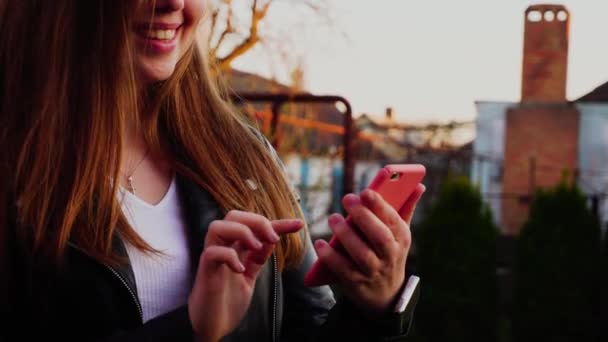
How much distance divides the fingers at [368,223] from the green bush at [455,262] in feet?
21.8

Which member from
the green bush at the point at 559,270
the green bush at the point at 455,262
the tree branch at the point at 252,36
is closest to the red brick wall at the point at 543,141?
the green bush at the point at 559,270

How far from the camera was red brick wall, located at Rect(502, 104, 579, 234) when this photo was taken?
766 inches

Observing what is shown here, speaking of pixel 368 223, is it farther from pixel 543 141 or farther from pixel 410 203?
pixel 543 141

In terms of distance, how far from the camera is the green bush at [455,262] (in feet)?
26.0

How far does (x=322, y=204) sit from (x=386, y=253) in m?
9.76

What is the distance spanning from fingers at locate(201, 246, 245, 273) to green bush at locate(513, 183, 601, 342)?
7071 millimetres

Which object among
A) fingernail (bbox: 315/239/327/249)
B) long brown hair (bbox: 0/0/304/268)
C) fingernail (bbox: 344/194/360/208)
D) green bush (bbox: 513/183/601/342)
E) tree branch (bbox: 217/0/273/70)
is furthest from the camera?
green bush (bbox: 513/183/601/342)

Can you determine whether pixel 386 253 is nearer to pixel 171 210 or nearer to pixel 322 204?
pixel 171 210

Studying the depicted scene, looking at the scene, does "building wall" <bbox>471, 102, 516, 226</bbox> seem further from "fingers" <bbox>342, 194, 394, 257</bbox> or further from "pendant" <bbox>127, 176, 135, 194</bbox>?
"fingers" <bbox>342, 194, 394, 257</bbox>

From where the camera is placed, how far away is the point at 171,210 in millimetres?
1601

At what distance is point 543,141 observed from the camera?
19625mm

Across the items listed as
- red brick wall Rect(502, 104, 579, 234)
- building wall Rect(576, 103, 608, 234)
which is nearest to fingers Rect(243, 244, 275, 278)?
red brick wall Rect(502, 104, 579, 234)

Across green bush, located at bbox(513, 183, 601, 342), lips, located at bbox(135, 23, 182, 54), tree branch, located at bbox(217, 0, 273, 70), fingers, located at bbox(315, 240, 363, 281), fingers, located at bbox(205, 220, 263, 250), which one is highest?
tree branch, located at bbox(217, 0, 273, 70)

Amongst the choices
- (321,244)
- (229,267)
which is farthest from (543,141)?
(229,267)
